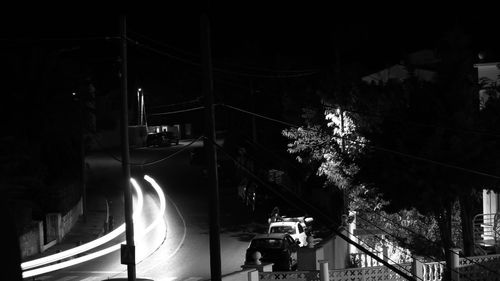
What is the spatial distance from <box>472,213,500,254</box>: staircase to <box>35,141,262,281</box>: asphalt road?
8.63 metres

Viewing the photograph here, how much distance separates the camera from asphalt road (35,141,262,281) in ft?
82.3

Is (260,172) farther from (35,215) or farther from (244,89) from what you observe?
(35,215)

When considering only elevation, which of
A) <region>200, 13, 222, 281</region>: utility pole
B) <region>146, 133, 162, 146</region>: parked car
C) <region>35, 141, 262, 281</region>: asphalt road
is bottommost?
<region>35, 141, 262, 281</region>: asphalt road

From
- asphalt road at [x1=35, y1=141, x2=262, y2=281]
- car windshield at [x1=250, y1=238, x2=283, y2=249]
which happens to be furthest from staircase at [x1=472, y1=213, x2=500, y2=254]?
asphalt road at [x1=35, y1=141, x2=262, y2=281]

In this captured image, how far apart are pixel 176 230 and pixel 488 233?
15499mm

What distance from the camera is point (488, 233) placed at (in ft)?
79.2

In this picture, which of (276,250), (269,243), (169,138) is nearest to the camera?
(276,250)

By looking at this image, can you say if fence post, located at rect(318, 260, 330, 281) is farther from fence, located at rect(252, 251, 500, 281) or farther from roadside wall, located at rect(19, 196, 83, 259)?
roadside wall, located at rect(19, 196, 83, 259)

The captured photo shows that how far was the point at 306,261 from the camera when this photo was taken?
17.6m

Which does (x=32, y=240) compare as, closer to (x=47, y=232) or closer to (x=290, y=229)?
(x=47, y=232)

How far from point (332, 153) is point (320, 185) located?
1702 centimetres

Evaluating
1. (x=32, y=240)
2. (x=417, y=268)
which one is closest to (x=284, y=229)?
(x=32, y=240)

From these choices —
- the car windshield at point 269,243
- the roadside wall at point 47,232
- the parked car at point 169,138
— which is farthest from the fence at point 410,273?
the parked car at point 169,138

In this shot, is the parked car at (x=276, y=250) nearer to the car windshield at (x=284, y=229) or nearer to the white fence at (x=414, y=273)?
the car windshield at (x=284, y=229)
